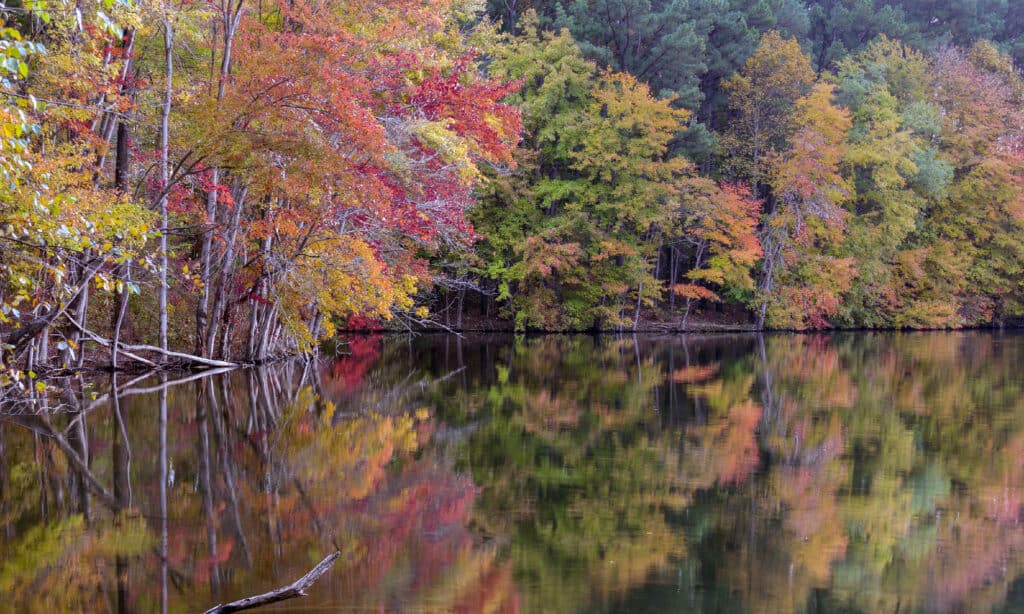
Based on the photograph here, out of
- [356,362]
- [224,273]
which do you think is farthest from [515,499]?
[356,362]

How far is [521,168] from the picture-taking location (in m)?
32.6

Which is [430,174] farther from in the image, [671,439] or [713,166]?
[713,166]

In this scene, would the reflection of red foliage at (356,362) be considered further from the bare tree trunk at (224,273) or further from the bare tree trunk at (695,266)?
the bare tree trunk at (695,266)

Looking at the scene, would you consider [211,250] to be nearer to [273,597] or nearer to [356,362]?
[356,362]

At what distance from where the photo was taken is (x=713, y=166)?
1478 inches

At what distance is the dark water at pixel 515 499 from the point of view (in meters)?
5.53

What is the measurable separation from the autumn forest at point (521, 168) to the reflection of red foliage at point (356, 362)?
93 cm

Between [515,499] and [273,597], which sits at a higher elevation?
[273,597]

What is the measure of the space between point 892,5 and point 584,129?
23070mm

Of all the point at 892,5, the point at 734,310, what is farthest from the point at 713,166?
the point at 892,5

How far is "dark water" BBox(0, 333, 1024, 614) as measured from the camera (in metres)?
5.53

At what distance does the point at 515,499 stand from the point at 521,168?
25.7 metres

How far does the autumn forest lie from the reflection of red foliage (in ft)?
3.05

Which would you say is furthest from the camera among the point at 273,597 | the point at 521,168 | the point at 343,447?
the point at 521,168
